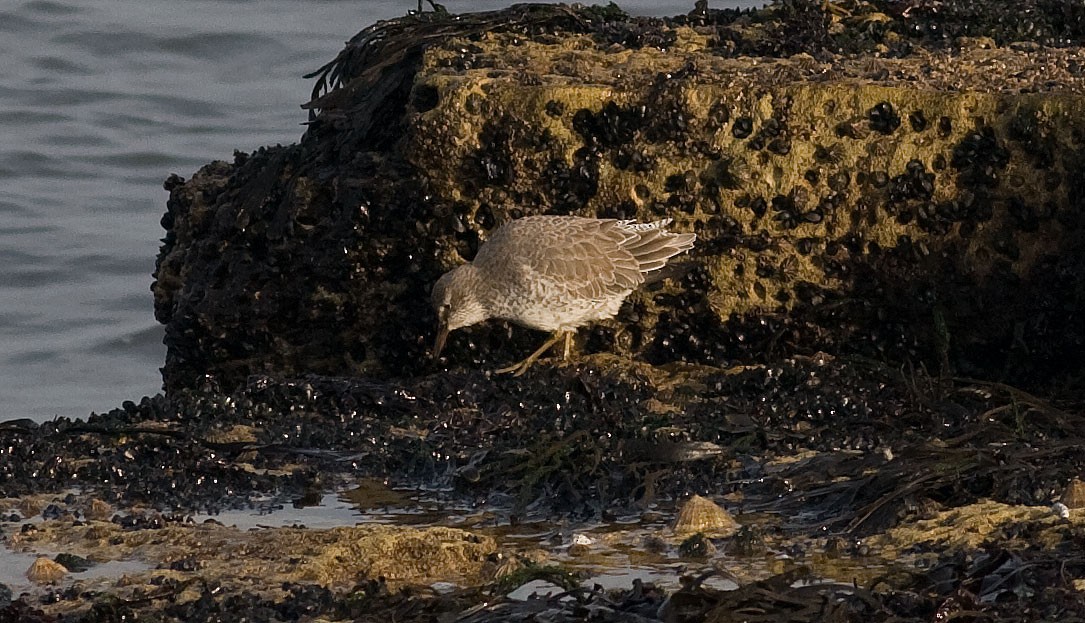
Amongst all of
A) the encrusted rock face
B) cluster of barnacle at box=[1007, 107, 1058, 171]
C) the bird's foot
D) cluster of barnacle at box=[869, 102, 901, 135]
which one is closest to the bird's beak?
the encrusted rock face

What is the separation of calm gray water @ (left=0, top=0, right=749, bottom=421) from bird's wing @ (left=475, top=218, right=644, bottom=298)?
3.30 meters

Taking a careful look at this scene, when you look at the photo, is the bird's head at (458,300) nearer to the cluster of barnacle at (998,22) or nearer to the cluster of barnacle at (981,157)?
the cluster of barnacle at (981,157)

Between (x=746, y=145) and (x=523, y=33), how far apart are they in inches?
53.3

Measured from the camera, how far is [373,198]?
6770mm

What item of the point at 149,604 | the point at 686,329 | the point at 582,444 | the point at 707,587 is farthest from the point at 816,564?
the point at 686,329

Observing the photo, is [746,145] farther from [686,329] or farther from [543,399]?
[543,399]

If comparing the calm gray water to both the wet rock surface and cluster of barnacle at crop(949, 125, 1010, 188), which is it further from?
cluster of barnacle at crop(949, 125, 1010, 188)

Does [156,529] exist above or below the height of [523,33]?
below

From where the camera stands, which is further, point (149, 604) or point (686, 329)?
point (686, 329)

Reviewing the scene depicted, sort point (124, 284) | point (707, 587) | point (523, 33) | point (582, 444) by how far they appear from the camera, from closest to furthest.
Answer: point (707, 587) → point (582, 444) → point (523, 33) → point (124, 284)

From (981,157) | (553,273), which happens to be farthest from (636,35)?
(981,157)

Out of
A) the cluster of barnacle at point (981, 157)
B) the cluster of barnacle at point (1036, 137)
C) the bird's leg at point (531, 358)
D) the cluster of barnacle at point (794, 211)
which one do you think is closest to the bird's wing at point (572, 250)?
the bird's leg at point (531, 358)

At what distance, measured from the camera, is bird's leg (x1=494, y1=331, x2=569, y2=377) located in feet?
21.8

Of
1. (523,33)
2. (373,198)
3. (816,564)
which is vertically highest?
(523,33)
